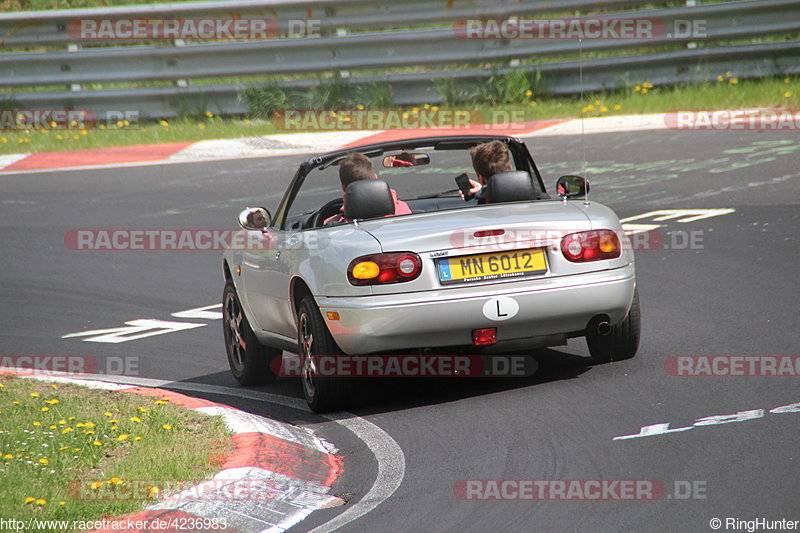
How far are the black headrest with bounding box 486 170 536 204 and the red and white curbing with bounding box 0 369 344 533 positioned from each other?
175 centimetres

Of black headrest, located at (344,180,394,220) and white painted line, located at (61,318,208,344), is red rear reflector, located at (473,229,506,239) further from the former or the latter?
white painted line, located at (61,318,208,344)

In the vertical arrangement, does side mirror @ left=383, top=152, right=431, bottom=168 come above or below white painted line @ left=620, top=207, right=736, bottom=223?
above

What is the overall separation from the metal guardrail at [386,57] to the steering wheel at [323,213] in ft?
33.3

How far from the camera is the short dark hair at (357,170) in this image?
748 centimetres

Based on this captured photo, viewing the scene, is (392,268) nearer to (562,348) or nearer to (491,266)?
(491,266)

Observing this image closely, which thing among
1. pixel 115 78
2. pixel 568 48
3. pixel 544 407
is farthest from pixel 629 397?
pixel 115 78

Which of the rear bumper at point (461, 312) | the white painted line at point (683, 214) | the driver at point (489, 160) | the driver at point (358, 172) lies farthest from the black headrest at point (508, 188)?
the white painted line at point (683, 214)

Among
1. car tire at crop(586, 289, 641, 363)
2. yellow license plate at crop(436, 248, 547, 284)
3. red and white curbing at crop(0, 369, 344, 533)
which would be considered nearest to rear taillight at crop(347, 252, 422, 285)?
yellow license plate at crop(436, 248, 547, 284)

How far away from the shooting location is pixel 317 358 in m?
6.80

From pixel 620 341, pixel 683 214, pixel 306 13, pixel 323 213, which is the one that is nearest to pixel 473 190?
pixel 323 213

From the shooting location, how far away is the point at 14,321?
35.2 feet

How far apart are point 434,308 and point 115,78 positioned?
14.7 meters

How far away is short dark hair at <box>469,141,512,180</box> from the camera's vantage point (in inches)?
297

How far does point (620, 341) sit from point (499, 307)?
1133 millimetres
